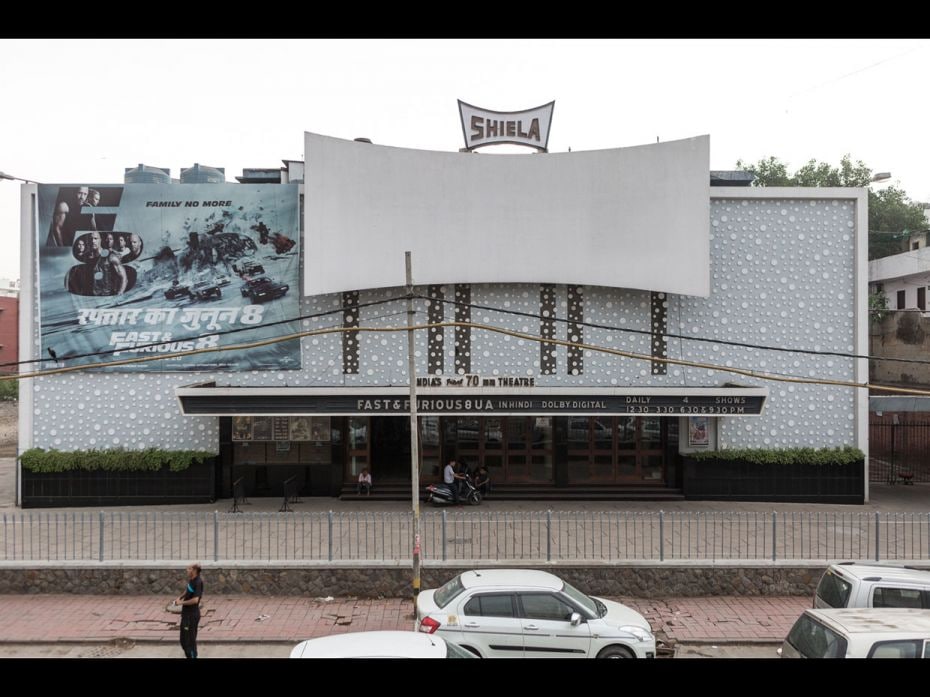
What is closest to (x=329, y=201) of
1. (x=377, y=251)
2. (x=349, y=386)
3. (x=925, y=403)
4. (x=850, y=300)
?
(x=377, y=251)

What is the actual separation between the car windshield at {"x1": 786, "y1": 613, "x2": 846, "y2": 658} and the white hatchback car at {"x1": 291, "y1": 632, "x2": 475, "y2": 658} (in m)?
4.52

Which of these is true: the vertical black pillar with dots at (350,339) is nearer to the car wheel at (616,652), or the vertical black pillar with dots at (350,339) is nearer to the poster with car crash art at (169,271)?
the poster with car crash art at (169,271)

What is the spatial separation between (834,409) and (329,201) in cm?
1591

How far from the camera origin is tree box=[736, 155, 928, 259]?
4994cm

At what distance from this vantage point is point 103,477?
19859mm

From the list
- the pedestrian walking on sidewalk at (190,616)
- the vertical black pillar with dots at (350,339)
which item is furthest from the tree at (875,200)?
the pedestrian walking on sidewalk at (190,616)

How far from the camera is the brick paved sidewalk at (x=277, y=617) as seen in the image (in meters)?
12.0

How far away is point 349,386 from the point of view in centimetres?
1952

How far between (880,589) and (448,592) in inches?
253

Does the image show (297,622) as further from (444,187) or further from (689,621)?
(444,187)

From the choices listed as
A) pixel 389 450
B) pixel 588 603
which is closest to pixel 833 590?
pixel 588 603

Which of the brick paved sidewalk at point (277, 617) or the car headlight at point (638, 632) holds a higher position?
the car headlight at point (638, 632)

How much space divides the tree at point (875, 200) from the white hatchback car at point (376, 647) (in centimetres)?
5012

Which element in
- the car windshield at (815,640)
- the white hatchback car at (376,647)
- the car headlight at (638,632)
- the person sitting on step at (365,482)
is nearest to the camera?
the white hatchback car at (376,647)
